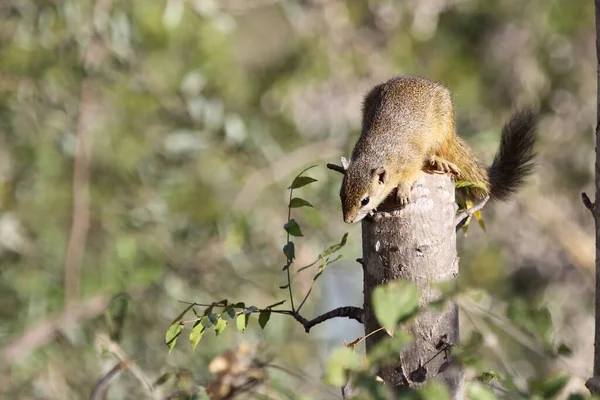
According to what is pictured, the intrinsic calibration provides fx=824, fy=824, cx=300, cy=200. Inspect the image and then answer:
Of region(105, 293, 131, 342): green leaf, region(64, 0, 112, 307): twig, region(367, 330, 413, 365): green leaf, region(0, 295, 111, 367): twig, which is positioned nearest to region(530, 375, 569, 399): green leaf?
region(367, 330, 413, 365): green leaf

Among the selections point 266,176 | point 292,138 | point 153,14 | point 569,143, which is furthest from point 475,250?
point 153,14

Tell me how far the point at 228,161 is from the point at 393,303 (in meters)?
2.47

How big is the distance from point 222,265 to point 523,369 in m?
1.46

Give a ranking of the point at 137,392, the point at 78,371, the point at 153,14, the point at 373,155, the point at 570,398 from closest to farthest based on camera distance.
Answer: the point at 570,398, the point at 373,155, the point at 137,392, the point at 78,371, the point at 153,14

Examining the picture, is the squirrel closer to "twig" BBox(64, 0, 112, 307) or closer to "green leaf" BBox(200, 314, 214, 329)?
"green leaf" BBox(200, 314, 214, 329)

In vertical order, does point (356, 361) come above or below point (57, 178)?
below

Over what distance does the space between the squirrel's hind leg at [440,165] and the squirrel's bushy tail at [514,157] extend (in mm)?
199

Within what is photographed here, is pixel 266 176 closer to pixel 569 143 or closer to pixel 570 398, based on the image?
pixel 569 143

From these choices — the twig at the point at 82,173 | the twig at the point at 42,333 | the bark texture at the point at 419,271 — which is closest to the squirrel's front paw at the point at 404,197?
the bark texture at the point at 419,271

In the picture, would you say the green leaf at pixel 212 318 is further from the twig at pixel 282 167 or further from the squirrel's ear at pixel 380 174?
the twig at pixel 282 167

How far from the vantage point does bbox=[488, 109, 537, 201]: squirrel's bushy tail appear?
6.30 feet

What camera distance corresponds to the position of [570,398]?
882 mm

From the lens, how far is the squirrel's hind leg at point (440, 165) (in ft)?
5.24

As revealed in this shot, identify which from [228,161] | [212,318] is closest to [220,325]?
[212,318]
